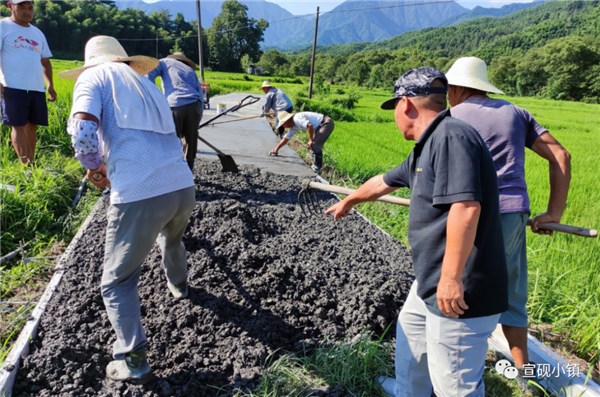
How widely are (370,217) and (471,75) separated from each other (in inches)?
125

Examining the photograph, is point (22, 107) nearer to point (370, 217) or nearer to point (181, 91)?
point (181, 91)

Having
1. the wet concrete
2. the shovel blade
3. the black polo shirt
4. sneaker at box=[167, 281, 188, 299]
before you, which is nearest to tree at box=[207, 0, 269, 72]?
the shovel blade

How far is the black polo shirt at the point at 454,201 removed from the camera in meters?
1.48

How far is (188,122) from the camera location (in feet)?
17.4

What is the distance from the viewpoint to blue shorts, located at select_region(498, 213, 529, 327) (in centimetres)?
227

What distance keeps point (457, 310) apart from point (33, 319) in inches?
96.2

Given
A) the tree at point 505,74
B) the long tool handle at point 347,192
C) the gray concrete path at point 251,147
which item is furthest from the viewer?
the tree at point 505,74

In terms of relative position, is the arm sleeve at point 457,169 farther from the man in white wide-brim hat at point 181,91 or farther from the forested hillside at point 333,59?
the forested hillside at point 333,59

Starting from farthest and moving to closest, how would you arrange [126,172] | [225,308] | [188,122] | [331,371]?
[188,122] < [225,308] < [331,371] < [126,172]

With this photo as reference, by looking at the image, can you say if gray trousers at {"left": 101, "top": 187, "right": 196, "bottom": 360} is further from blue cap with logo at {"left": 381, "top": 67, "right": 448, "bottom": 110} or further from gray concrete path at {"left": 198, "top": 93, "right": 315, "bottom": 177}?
gray concrete path at {"left": 198, "top": 93, "right": 315, "bottom": 177}

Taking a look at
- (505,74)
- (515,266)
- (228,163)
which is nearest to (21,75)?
(228,163)

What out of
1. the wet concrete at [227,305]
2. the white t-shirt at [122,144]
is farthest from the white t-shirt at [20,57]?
the white t-shirt at [122,144]

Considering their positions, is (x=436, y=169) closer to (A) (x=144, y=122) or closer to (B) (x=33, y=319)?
(A) (x=144, y=122)

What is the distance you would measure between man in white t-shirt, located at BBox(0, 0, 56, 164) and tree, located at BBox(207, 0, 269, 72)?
59.8 meters
